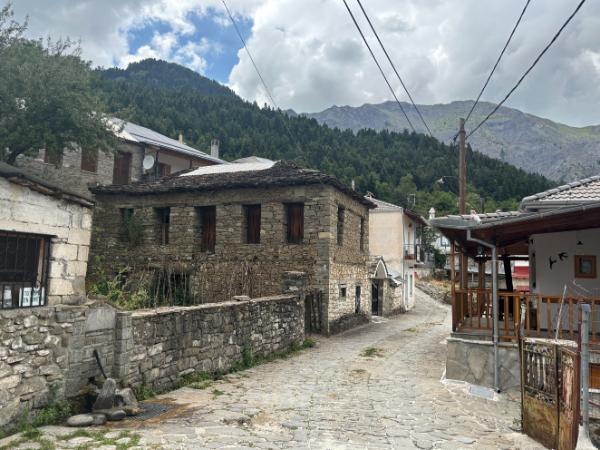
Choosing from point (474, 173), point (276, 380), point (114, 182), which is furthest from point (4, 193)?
point (474, 173)

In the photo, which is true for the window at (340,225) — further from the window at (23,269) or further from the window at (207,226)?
the window at (23,269)

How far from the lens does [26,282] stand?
18.4ft

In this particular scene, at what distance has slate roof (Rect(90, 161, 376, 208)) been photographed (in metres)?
15.1

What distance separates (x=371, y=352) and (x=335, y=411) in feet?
18.9

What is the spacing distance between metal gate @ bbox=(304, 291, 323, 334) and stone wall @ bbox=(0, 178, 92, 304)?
9.12 metres

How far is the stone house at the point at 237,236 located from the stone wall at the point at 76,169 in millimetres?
2349

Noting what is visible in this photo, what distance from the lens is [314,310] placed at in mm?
14797

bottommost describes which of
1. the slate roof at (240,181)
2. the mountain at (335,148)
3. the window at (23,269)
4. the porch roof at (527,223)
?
the window at (23,269)

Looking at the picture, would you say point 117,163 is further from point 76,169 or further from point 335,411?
point 335,411

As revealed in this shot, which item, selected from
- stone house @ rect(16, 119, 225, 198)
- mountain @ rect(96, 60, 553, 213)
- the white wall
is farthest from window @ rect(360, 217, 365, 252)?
mountain @ rect(96, 60, 553, 213)

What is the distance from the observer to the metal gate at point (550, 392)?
15.2ft

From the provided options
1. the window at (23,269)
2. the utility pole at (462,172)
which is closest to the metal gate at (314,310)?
the utility pole at (462,172)

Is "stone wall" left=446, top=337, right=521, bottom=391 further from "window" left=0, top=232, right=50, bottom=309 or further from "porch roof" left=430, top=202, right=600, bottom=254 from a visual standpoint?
"window" left=0, top=232, right=50, bottom=309

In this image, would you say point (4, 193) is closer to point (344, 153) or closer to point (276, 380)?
point (276, 380)
